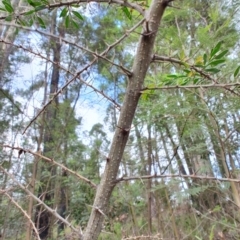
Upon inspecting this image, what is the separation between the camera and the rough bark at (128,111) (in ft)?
1.02

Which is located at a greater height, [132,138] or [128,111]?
[132,138]

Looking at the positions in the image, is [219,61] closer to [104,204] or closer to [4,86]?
[104,204]

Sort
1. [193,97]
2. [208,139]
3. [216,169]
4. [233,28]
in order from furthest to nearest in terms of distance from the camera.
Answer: [216,169], [208,139], [233,28], [193,97]

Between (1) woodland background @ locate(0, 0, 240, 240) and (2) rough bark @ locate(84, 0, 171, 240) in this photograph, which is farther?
(1) woodland background @ locate(0, 0, 240, 240)

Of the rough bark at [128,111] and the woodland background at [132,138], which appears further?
the woodland background at [132,138]

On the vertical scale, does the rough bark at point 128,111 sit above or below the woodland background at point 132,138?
below

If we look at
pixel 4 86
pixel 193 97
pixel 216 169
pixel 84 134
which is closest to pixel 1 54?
pixel 4 86

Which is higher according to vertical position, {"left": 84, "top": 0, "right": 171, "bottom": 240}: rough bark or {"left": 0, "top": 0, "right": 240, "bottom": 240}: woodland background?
{"left": 0, "top": 0, "right": 240, "bottom": 240}: woodland background

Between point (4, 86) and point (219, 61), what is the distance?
287 centimetres

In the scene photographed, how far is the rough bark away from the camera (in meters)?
0.31

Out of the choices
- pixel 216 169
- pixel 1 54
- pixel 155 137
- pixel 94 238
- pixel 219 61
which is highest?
pixel 1 54

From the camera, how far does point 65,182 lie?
257 cm

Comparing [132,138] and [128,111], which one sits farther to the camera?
[132,138]

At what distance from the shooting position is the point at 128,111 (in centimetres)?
33
